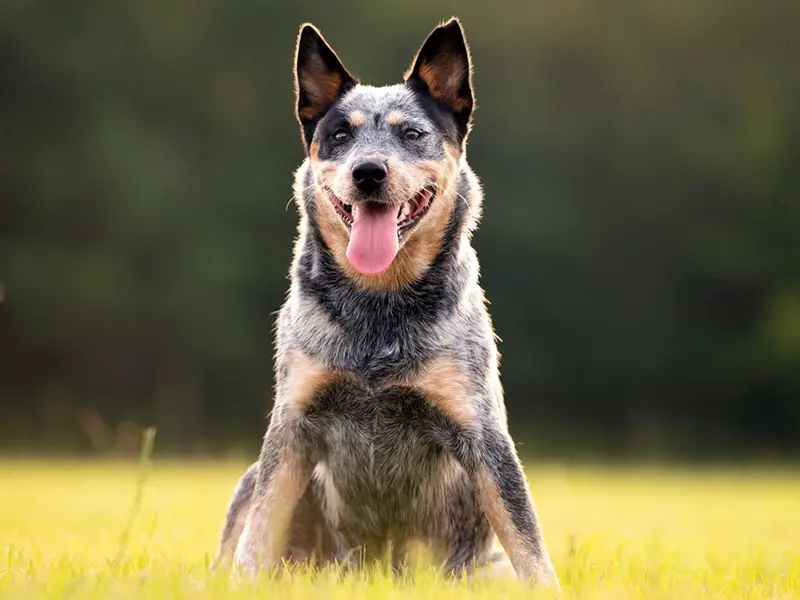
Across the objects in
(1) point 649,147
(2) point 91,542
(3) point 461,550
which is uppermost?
(1) point 649,147

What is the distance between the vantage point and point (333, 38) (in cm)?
1955

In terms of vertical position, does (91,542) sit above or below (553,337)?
above

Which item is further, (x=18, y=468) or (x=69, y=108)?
(x=69, y=108)

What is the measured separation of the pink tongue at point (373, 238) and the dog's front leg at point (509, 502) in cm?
74

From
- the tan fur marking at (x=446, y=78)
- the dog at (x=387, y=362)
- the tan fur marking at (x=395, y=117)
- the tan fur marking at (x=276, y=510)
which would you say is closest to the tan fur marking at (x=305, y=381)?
the dog at (x=387, y=362)

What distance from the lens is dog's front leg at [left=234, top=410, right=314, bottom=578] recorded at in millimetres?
3941

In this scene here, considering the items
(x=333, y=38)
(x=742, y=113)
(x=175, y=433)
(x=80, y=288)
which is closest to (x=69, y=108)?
(x=80, y=288)

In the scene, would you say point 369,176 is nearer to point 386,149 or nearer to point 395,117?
point 386,149

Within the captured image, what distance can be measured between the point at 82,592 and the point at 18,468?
35.0ft

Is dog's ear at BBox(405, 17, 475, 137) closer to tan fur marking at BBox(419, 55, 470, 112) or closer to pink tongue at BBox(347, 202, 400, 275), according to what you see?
tan fur marking at BBox(419, 55, 470, 112)

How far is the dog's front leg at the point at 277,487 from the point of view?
3.94 metres

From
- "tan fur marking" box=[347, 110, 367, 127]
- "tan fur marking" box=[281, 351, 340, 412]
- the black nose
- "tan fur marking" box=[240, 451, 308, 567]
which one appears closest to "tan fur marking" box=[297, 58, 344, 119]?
"tan fur marking" box=[347, 110, 367, 127]

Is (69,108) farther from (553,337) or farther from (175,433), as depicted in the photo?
(553,337)

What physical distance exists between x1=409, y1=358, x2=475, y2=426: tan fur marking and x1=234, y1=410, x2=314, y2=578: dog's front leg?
19.3 inches
